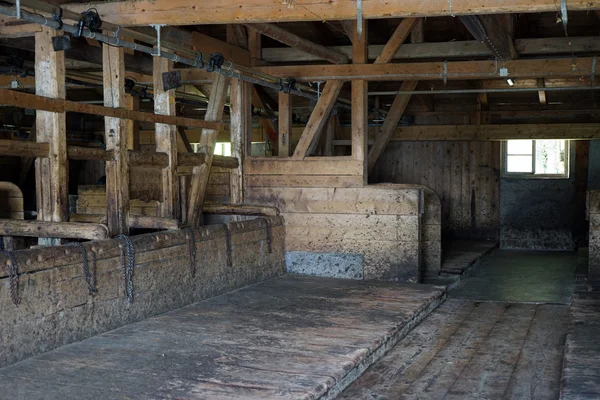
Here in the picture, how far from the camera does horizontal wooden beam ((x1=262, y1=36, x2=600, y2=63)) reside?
8.20 metres

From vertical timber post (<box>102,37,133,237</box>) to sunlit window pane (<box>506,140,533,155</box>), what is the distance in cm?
861

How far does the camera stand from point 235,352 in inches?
172

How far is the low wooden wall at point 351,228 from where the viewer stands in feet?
24.3

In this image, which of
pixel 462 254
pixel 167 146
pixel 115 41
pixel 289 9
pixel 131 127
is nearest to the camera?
pixel 289 9

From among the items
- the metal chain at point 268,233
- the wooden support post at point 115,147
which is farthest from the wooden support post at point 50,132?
the metal chain at point 268,233

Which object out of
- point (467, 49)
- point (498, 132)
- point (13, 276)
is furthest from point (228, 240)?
point (498, 132)

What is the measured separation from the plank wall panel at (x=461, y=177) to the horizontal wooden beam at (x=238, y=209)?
224 inches

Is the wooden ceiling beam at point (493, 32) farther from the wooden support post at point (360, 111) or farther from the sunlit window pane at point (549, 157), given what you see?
the sunlit window pane at point (549, 157)

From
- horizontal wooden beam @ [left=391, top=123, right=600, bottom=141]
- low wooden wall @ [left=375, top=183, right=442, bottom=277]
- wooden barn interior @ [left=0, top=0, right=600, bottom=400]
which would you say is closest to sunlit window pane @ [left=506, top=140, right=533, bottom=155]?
horizontal wooden beam @ [left=391, top=123, right=600, bottom=141]

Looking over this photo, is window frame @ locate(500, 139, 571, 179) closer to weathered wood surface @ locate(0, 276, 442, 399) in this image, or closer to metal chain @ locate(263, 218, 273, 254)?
metal chain @ locate(263, 218, 273, 254)

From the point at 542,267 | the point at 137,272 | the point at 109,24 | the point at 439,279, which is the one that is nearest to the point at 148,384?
the point at 137,272

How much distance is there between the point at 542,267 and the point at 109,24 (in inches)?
288

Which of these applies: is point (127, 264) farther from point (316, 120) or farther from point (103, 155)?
point (316, 120)

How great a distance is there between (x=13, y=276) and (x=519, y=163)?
33.2ft
